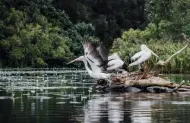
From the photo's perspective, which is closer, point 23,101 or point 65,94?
point 23,101

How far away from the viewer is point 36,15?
58.9 meters

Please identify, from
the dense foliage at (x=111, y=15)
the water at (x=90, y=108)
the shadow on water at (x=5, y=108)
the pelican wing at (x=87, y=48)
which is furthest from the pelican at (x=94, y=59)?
the dense foliage at (x=111, y=15)

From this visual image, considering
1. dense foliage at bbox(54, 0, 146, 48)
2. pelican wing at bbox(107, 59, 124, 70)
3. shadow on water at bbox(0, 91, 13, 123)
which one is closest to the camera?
shadow on water at bbox(0, 91, 13, 123)

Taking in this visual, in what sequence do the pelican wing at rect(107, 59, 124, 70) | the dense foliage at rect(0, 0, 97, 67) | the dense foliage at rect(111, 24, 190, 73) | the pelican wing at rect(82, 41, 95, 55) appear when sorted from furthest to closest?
the dense foliage at rect(0, 0, 97, 67)
the dense foliage at rect(111, 24, 190, 73)
the pelican wing at rect(107, 59, 124, 70)
the pelican wing at rect(82, 41, 95, 55)

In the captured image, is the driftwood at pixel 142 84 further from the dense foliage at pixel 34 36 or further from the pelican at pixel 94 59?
the dense foliage at pixel 34 36

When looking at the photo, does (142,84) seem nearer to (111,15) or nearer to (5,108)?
(5,108)

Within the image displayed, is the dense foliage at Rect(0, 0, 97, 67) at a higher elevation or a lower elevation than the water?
higher

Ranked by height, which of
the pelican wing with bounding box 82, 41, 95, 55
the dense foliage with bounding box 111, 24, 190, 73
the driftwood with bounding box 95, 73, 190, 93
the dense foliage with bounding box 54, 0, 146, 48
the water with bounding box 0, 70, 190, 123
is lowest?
the water with bounding box 0, 70, 190, 123

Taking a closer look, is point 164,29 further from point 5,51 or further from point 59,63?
point 5,51

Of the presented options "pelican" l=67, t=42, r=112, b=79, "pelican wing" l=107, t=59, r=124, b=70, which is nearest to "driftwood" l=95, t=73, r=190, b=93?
"pelican wing" l=107, t=59, r=124, b=70

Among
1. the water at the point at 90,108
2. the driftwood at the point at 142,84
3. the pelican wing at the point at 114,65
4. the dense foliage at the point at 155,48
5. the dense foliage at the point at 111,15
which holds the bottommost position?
the water at the point at 90,108

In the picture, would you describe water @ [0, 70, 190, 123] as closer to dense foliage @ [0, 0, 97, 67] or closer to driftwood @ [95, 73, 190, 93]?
driftwood @ [95, 73, 190, 93]

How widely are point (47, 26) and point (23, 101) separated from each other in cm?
3662

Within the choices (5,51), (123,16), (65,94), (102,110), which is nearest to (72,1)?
(123,16)
